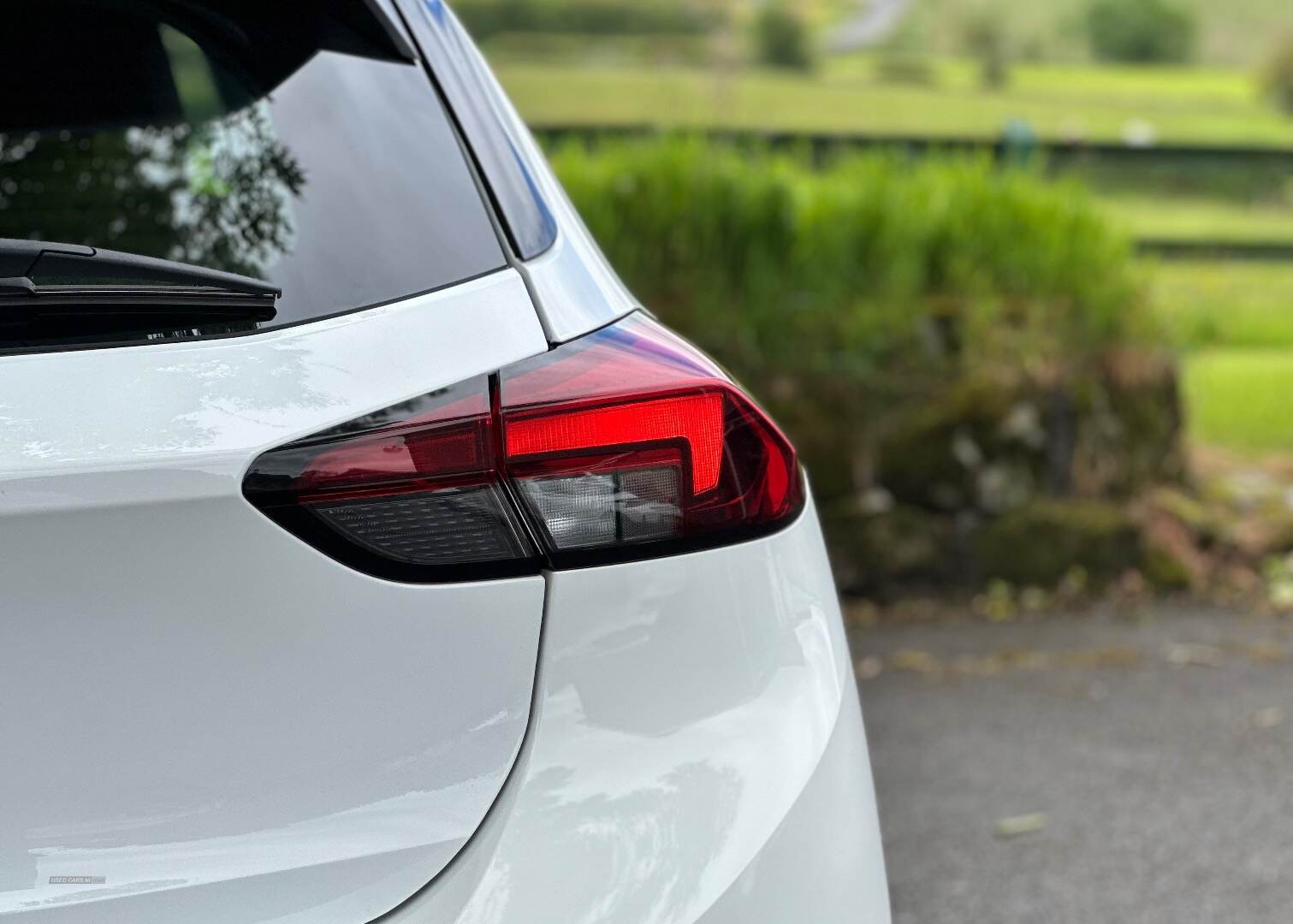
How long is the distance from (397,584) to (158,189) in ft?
1.90

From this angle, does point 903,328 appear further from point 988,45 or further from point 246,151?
point 988,45

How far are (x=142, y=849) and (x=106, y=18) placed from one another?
89 cm

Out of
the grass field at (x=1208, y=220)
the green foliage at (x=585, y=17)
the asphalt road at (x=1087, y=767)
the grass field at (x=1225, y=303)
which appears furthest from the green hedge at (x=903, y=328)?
the grass field at (x=1208, y=220)

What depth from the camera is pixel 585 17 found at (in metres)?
5.81

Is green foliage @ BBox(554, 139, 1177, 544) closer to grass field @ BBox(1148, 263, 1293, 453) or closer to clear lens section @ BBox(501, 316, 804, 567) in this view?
grass field @ BBox(1148, 263, 1293, 453)

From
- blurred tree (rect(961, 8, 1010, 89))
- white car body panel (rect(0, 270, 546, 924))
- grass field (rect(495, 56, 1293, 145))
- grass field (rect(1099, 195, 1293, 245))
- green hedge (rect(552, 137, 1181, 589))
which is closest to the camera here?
white car body panel (rect(0, 270, 546, 924))

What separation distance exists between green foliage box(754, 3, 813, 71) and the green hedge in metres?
1.59

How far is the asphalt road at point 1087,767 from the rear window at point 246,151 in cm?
196

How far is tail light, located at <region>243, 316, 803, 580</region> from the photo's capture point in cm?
106

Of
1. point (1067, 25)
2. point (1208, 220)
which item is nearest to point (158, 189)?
point (1067, 25)

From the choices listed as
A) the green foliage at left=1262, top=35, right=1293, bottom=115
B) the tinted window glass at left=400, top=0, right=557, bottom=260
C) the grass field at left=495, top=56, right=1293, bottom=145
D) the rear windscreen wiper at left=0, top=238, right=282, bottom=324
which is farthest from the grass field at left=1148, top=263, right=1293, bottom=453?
the rear windscreen wiper at left=0, top=238, right=282, bottom=324

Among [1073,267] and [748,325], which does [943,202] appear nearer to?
[1073,267]

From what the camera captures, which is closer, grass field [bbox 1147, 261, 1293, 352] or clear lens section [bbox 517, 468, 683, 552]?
clear lens section [bbox 517, 468, 683, 552]

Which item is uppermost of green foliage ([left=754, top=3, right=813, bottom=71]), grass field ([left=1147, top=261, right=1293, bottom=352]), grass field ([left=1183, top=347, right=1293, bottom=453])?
green foliage ([left=754, top=3, right=813, bottom=71])
